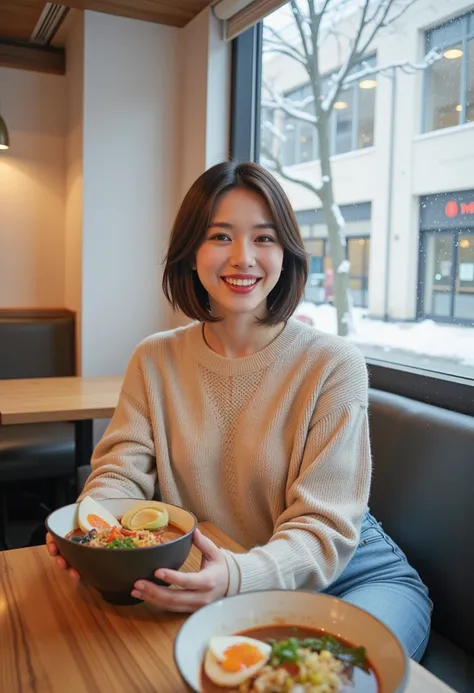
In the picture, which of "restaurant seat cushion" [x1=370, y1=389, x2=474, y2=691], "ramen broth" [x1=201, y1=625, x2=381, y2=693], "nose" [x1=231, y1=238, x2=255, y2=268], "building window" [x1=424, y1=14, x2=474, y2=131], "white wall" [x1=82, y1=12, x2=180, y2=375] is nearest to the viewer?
"ramen broth" [x1=201, y1=625, x2=381, y2=693]

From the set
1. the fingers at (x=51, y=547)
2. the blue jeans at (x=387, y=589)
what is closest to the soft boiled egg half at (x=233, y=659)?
the fingers at (x=51, y=547)

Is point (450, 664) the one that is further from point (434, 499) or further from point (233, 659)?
point (233, 659)

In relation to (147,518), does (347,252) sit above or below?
above

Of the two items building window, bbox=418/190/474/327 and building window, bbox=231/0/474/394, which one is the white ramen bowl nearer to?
building window, bbox=231/0/474/394

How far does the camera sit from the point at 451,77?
199 cm

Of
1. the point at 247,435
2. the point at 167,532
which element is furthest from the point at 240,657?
the point at 247,435

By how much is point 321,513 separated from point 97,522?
358mm

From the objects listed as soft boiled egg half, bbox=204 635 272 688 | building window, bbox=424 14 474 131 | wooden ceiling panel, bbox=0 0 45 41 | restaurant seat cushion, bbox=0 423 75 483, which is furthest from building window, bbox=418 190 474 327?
wooden ceiling panel, bbox=0 0 45 41

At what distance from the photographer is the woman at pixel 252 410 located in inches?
47.3

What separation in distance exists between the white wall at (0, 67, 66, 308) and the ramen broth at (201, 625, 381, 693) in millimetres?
3147

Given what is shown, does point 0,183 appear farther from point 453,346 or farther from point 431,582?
point 431,582

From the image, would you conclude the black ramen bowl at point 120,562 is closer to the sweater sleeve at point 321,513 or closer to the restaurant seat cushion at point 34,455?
the sweater sleeve at point 321,513

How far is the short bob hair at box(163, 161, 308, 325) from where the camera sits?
51.5 inches

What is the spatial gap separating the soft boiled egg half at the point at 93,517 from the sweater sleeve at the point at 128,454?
20 centimetres
